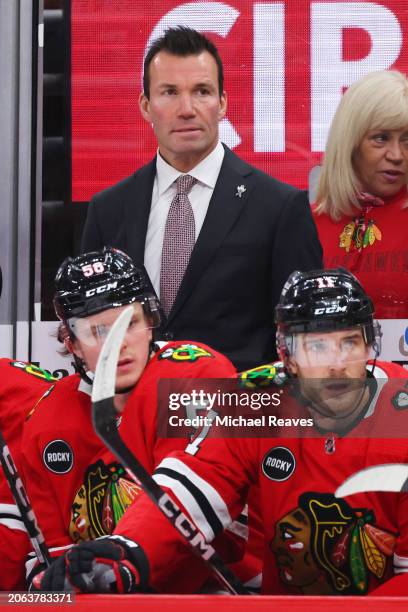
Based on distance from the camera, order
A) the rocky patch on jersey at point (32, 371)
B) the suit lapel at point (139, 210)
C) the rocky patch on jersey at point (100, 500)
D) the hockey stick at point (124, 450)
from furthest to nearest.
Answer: the suit lapel at point (139, 210), the rocky patch on jersey at point (32, 371), the rocky patch on jersey at point (100, 500), the hockey stick at point (124, 450)

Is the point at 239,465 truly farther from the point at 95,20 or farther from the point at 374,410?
the point at 95,20

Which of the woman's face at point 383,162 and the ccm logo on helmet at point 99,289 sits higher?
the woman's face at point 383,162

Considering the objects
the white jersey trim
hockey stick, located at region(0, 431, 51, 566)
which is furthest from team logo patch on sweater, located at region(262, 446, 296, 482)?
hockey stick, located at region(0, 431, 51, 566)

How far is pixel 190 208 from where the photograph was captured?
116 inches

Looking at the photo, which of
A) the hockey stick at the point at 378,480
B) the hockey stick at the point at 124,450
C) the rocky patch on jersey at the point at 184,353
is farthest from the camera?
the rocky patch on jersey at the point at 184,353

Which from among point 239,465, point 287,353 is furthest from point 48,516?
point 287,353

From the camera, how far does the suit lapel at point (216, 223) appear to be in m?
2.83

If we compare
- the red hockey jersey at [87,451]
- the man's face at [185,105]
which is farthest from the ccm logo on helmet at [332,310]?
the man's face at [185,105]

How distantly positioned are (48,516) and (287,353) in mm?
629

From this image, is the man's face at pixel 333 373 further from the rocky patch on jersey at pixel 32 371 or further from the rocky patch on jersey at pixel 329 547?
the rocky patch on jersey at pixel 32 371

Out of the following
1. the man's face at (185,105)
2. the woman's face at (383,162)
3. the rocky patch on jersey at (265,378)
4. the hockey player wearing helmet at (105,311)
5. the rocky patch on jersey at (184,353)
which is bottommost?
the rocky patch on jersey at (265,378)

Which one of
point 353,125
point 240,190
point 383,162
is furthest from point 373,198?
point 240,190

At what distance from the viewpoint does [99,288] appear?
2.38 metres

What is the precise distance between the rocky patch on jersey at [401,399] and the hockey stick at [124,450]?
45 centimetres
